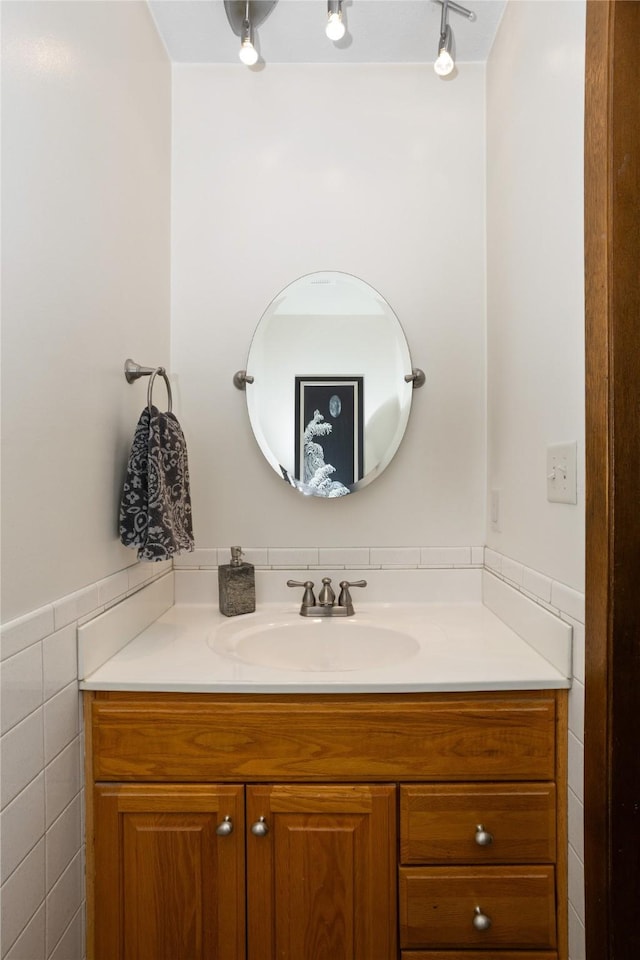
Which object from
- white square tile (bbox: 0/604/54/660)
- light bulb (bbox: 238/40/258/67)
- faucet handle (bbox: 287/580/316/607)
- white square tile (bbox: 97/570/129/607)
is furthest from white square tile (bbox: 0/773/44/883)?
light bulb (bbox: 238/40/258/67)

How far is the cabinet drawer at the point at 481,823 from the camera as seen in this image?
1035 millimetres

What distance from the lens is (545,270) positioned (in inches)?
45.1

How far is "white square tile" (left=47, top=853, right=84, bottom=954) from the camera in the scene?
0.93m

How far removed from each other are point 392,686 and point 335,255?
1.18m

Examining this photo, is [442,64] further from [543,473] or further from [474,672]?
[474,672]

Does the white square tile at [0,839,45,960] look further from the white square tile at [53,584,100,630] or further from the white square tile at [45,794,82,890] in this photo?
the white square tile at [53,584,100,630]

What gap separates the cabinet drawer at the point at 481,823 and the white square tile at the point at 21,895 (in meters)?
0.63

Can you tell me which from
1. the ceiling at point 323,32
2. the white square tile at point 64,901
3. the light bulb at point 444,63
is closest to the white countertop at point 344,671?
the white square tile at point 64,901

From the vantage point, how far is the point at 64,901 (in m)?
0.98

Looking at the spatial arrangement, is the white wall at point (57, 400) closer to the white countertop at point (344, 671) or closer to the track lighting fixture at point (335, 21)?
the white countertop at point (344, 671)

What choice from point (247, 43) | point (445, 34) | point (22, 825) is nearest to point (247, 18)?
point (247, 43)

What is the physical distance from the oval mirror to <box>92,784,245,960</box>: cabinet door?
819mm

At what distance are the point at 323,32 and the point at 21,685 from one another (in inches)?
66.9

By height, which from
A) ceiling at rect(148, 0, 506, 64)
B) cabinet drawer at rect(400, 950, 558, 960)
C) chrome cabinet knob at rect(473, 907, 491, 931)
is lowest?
cabinet drawer at rect(400, 950, 558, 960)
